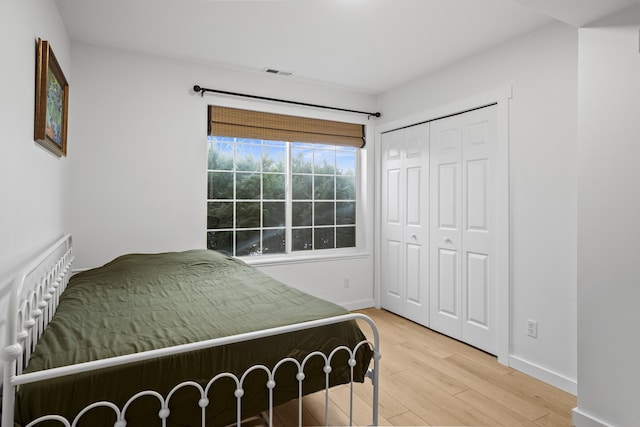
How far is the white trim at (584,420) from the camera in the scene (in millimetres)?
1824

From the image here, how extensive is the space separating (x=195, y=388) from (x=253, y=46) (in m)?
2.46

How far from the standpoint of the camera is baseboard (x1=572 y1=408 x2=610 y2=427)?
→ 1.83 m

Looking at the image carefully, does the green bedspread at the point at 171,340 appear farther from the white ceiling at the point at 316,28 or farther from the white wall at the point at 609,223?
the white ceiling at the point at 316,28

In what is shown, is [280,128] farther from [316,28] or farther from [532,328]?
[532,328]

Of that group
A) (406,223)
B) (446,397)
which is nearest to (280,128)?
(406,223)

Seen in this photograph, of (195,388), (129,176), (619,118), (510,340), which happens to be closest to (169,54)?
(129,176)

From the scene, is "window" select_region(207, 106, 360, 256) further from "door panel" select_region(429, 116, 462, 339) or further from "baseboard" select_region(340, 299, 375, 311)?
"door panel" select_region(429, 116, 462, 339)

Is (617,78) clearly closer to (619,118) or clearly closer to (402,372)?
(619,118)

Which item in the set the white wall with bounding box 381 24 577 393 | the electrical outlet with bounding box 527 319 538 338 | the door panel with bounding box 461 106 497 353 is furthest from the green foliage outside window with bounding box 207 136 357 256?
the electrical outlet with bounding box 527 319 538 338

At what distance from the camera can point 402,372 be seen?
254 cm

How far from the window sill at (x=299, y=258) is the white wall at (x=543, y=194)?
5.62 ft

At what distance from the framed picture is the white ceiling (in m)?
0.51

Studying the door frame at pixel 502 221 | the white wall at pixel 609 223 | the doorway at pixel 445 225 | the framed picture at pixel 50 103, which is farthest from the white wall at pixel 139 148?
the white wall at pixel 609 223

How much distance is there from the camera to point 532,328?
254cm
